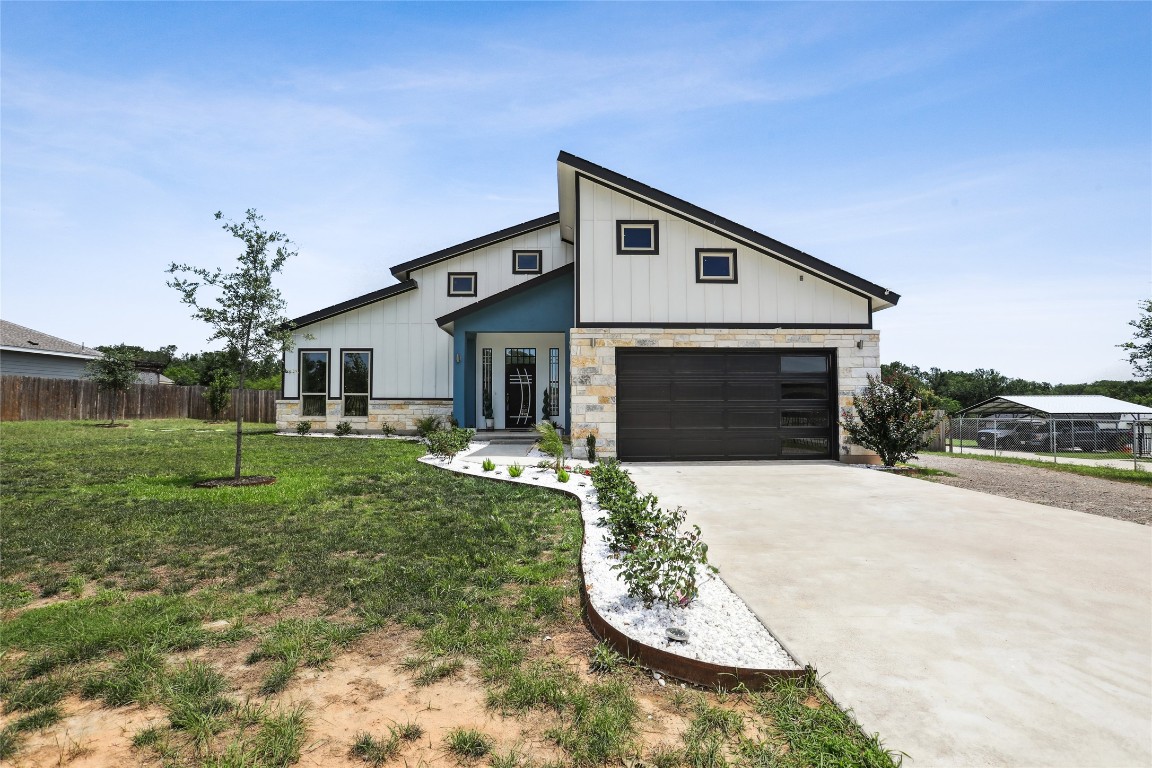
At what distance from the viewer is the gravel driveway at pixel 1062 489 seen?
22.6 ft

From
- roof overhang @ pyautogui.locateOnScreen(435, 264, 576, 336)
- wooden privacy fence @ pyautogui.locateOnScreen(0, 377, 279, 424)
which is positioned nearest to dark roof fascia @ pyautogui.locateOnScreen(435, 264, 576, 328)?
roof overhang @ pyautogui.locateOnScreen(435, 264, 576, 336)

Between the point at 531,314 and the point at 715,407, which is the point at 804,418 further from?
the point at 531,314

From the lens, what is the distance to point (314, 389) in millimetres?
16891

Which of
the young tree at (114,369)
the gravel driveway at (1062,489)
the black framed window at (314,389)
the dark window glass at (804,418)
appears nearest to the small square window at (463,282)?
the black framed window at (314,389)

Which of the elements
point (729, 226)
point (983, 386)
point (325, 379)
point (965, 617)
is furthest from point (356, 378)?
point (983, 386)

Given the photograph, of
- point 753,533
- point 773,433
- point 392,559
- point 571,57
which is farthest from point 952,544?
point 571,57

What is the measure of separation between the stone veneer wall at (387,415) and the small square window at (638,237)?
27.9ft

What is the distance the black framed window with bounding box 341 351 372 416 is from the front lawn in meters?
10.2

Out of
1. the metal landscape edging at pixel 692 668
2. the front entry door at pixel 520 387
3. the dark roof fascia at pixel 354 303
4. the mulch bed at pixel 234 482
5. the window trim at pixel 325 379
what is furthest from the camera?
the window trim at pixel 325 379

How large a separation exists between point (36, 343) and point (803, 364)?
34.0 m

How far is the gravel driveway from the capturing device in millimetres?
6882

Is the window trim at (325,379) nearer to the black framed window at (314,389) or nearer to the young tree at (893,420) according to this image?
the black framed window at (314,389)

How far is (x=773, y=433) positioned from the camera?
1131 cm

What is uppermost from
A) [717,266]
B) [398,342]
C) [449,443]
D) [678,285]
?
[717,266]
